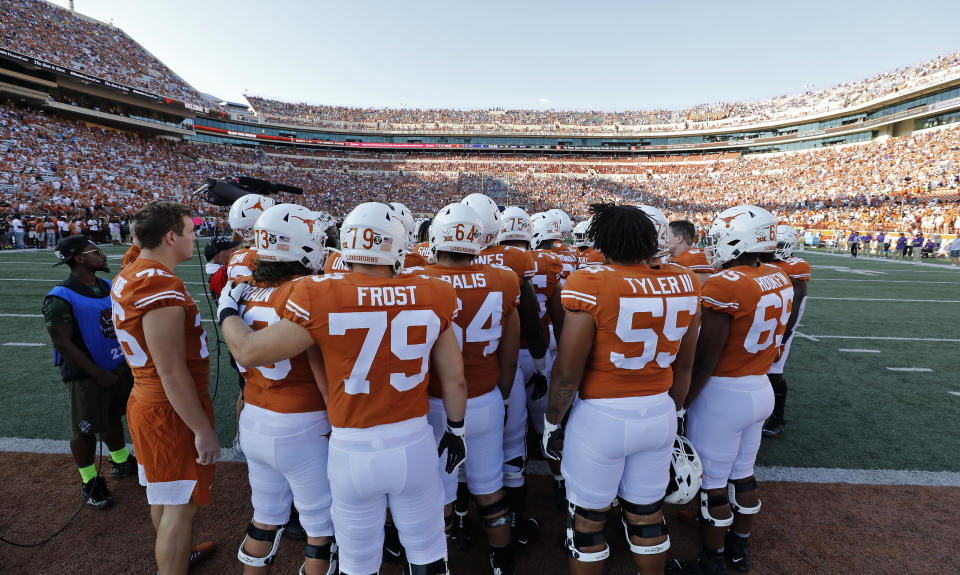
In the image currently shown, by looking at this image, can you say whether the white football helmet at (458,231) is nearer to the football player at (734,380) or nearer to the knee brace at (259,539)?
the football player at (734,380)

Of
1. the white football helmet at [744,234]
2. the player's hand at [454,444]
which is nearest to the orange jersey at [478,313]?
the player's hand at [454,444]

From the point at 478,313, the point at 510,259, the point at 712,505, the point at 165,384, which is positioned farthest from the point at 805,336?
the point at 165,384

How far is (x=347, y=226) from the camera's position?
6.81 feet

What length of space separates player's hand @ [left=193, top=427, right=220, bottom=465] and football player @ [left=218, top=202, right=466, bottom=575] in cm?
72

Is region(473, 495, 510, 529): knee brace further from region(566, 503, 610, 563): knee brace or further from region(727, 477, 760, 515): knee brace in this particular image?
region(727, 477, 760, 515): knee brace

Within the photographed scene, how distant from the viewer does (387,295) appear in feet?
6.37

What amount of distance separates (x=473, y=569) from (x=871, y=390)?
19.3 ft

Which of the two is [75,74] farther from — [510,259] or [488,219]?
[510,259]

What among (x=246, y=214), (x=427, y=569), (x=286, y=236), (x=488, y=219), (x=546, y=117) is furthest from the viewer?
(x=546, y=117)

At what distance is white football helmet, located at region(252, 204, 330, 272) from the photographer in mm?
Result: 2303

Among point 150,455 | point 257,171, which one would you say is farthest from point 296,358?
point 257,171

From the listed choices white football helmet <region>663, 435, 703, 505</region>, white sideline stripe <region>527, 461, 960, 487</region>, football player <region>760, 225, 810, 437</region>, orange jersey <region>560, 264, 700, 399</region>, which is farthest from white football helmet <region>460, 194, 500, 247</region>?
football player <region>760, 225, 810, 437</region>

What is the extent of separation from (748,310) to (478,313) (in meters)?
1.63

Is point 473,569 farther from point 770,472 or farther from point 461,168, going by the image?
point 461,168
